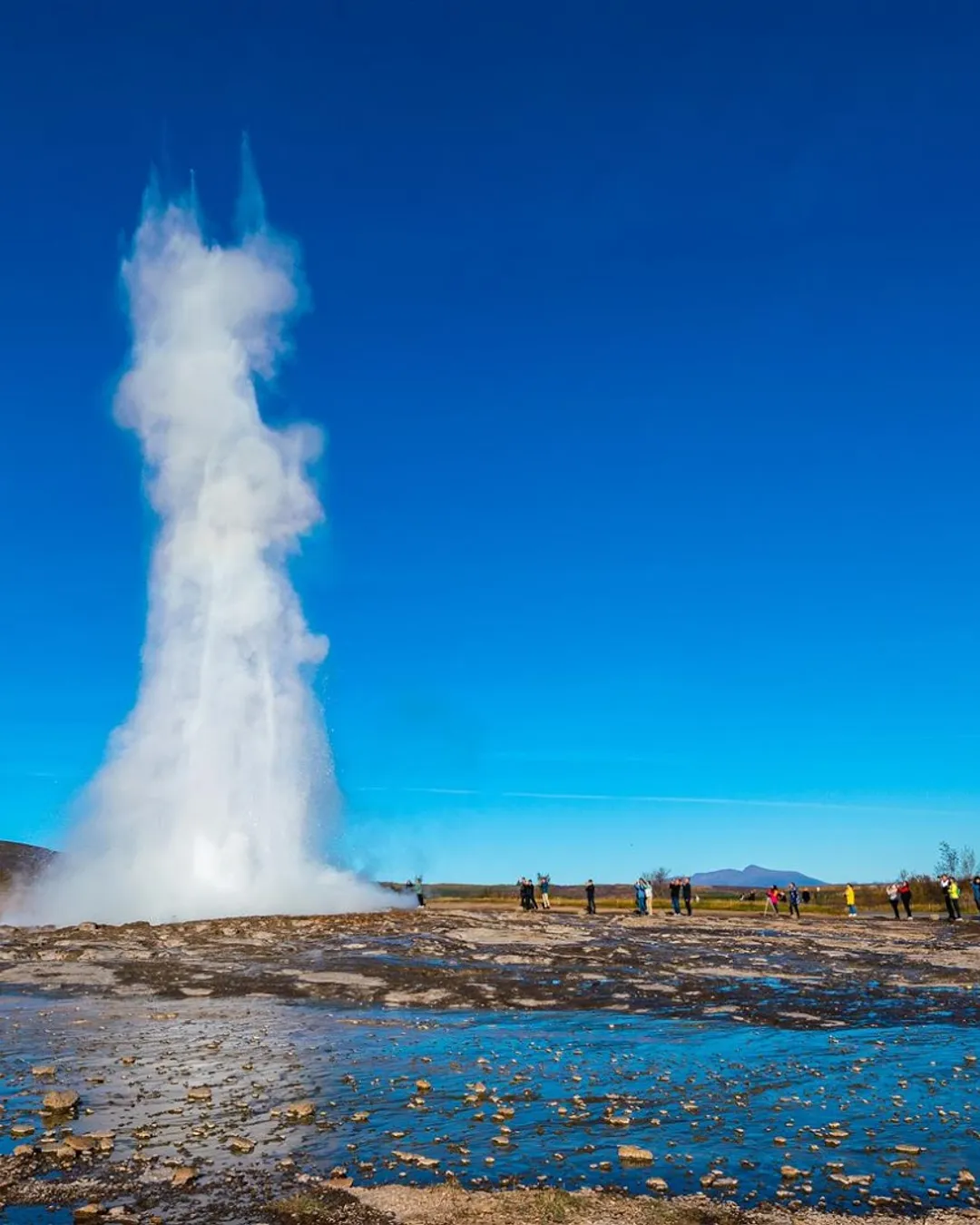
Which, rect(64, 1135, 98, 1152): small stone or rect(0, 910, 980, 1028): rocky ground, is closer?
rect(64, 1135, 98, 1152): small stone

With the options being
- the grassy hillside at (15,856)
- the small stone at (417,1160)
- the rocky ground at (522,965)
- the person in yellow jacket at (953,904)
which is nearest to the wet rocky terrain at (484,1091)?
the small stone at (417,1160)

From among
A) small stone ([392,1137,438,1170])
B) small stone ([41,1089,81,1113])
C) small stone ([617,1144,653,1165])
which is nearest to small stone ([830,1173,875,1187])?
small stone ([617,1144,653,1165])

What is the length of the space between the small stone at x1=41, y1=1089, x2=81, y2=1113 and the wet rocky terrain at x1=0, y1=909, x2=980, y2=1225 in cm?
4

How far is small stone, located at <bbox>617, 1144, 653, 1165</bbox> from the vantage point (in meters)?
9.73

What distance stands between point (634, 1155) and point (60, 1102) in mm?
7135

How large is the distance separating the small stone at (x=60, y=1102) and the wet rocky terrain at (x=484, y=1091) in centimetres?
4

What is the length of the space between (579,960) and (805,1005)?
32.1 ft

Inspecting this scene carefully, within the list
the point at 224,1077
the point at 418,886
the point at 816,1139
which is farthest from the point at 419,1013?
the point at 418,886

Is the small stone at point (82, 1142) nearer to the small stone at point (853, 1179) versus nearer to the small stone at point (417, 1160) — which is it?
the small stone at point (417, 1160)

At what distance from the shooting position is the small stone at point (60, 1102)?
456 inches

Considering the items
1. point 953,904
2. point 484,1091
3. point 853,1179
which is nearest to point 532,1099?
point 484,1091

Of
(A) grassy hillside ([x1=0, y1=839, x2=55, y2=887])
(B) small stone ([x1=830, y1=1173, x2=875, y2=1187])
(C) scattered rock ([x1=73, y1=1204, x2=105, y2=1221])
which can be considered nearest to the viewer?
(C) scattered rock ([x1=73, y1=1204, x2=105, y2=1221])

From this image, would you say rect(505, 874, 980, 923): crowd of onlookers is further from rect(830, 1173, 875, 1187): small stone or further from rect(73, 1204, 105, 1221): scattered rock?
rect(73, 1204, 105, 1221): scattered rock

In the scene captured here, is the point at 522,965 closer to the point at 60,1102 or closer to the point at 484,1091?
the point at 484,1091
